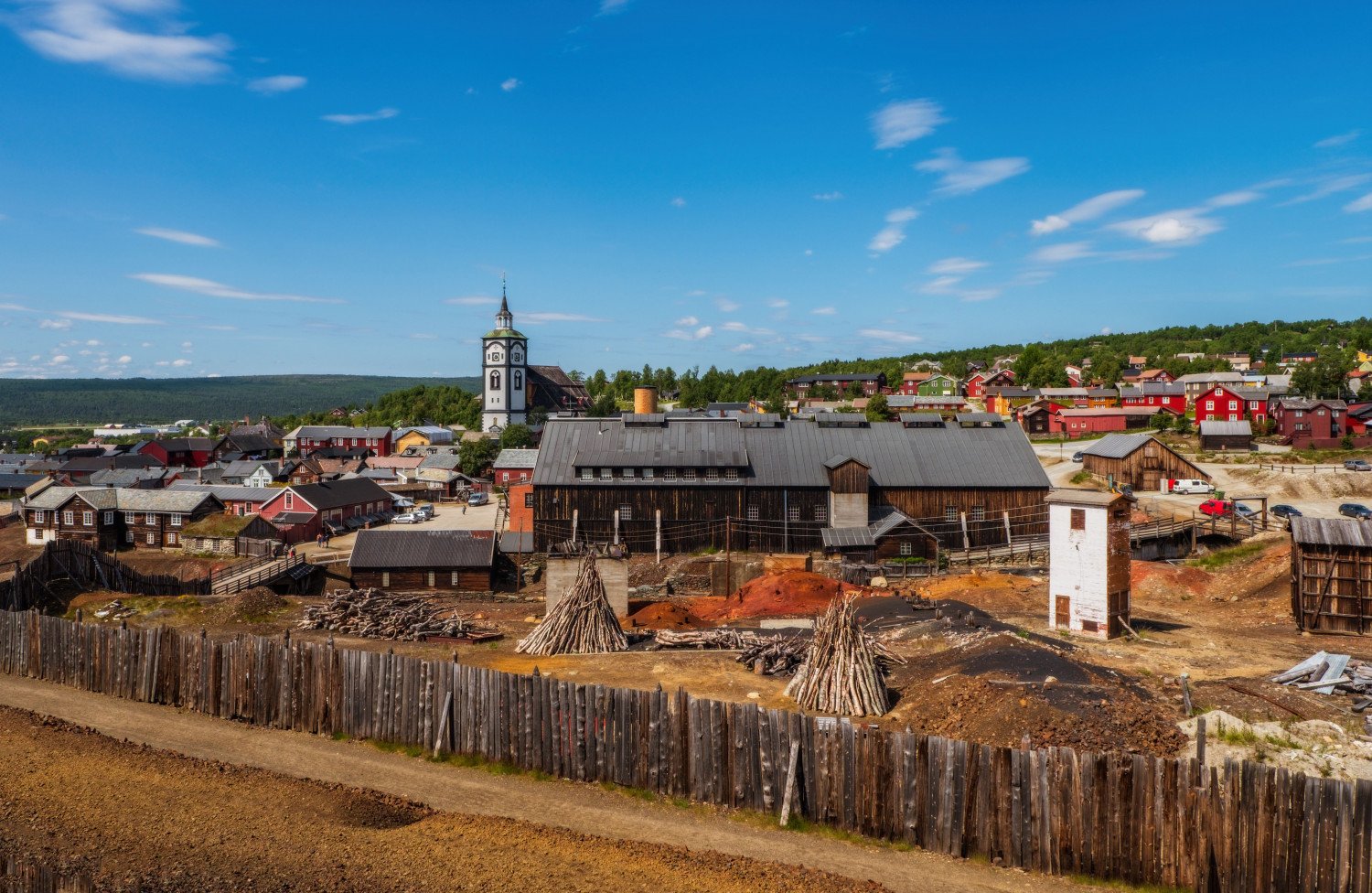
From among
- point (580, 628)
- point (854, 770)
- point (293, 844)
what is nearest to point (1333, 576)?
point (854, 770)

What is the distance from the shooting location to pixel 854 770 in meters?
13.6

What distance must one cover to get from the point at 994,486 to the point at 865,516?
25.6 feet

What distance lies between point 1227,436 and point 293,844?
301ft

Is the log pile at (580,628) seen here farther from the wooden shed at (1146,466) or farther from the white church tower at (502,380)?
the white church tower at (502,380)

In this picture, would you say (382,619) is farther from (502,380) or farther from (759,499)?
(502,380)

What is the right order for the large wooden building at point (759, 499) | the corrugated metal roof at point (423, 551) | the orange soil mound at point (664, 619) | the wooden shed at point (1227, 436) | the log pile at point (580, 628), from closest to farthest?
the log pile at point (580, 628), the orange soil mound at point (664, 619), the corrugated metal roof at point (423, 551), the large wooden building at point (759, 499), the wooden shed at point (1227, 436)

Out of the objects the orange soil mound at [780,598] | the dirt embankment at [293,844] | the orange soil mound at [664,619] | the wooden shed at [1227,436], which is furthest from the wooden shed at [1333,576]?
the wooden shed at [1227,436]

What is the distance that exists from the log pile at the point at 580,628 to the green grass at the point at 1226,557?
30.3 metres

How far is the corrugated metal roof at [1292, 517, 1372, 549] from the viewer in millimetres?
28266

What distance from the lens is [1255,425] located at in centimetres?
9250

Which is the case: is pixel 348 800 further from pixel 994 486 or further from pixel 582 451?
pixel 994 486

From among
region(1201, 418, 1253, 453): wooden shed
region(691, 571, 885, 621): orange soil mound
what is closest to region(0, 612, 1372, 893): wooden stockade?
region(691, 571, 885, 621): orange soil mound

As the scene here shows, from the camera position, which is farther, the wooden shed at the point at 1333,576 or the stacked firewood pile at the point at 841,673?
the wooden shed at the point at 1333,576

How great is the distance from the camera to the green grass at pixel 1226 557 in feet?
136
